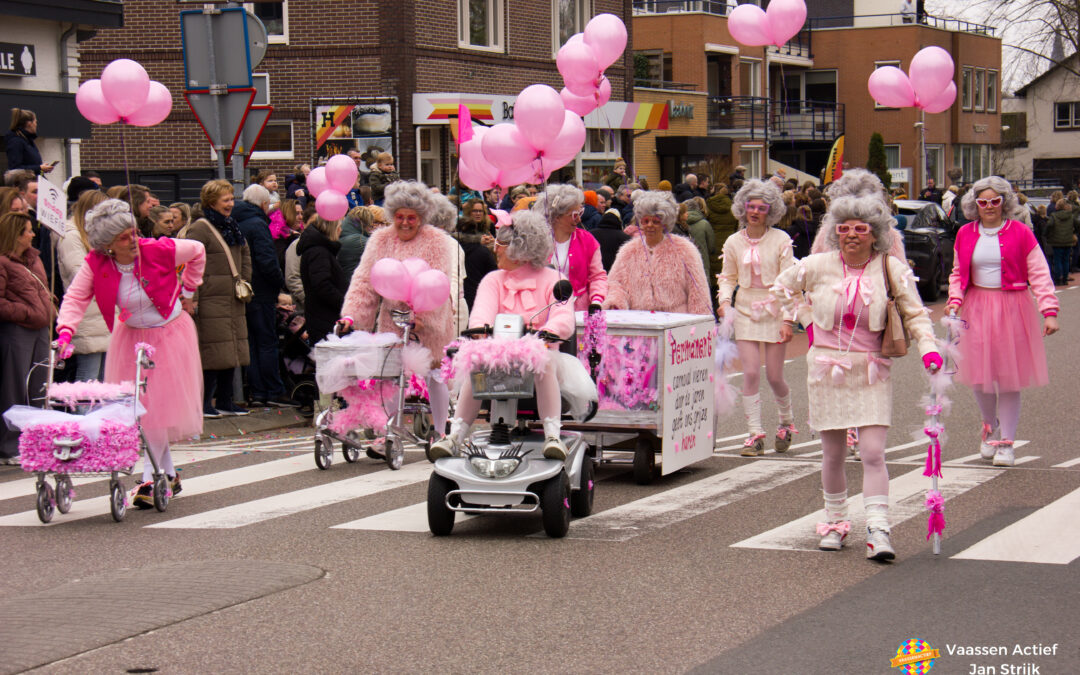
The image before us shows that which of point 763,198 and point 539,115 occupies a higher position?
point 539,115

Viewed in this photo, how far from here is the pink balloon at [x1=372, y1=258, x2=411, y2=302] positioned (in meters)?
10.1

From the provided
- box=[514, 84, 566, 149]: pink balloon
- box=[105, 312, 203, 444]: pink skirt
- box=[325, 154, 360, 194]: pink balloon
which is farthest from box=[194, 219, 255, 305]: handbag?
box=[514, 84, 566, 149]: pink balloon

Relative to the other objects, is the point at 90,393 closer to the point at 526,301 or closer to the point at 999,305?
the point at 526,301

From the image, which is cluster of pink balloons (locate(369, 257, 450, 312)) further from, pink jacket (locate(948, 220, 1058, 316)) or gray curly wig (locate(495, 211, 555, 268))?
pink jacket (locate(948, 220, 1058, 316))

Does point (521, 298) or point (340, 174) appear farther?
point (340, 174)

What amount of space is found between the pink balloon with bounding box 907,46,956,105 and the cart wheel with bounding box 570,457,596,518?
6170 mm

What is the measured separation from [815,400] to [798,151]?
53829 millimetres

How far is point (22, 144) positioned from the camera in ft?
48.1

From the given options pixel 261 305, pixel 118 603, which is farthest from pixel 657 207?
pixel 118 603

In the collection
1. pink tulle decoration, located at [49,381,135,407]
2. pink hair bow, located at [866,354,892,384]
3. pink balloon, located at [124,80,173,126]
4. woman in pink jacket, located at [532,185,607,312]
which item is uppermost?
pink balloon, located at [124,80,173,126]

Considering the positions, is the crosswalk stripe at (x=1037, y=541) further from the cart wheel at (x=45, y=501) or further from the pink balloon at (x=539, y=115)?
the cart wheel at (x=45, y=501)

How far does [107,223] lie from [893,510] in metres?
5.24

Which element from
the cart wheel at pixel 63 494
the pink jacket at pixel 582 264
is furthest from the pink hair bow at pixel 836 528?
the cart wheel at pixel 63 494

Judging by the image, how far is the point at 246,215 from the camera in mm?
13617
